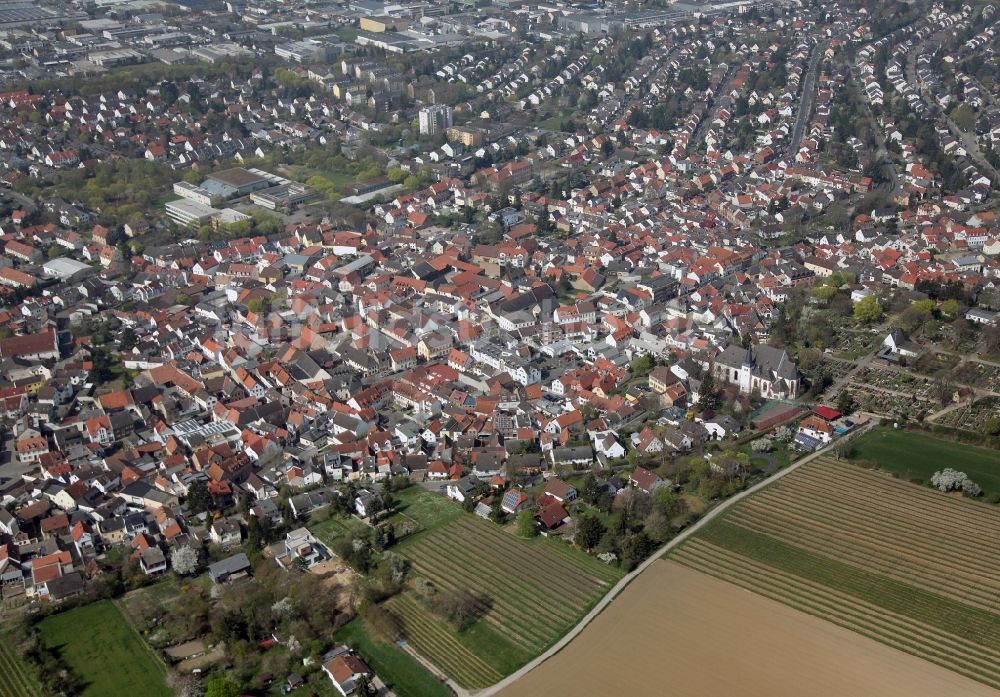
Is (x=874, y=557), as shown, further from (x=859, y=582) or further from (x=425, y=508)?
(x=425, y=508)

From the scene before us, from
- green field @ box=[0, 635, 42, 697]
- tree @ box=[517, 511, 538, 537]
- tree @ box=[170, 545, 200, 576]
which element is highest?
tree @ box=[517, 511, 538, 537]

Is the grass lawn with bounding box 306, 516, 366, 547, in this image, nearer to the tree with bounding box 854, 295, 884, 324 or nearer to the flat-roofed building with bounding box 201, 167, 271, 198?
the tree with bounding box 854, 295, 884, 324

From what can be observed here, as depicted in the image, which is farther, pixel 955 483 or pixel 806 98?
pixel 806 98

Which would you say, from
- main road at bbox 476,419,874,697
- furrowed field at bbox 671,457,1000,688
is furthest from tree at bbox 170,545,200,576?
→ furrowed field at bbox 671,457,1000,688

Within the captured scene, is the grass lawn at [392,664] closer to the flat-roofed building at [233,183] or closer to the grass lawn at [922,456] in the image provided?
the grass lawn at [922,456]

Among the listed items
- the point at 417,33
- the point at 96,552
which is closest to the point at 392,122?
the point at 417,33

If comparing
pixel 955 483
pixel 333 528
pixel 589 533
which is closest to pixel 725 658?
pixel 589 533
